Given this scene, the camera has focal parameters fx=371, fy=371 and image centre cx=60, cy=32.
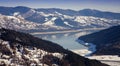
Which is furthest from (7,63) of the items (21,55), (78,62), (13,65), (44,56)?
(78,62)

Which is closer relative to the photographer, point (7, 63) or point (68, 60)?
point (7, 63)

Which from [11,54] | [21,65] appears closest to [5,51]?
[11,54]

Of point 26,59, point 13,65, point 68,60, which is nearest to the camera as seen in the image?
point 13,65

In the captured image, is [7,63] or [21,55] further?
[21,55]

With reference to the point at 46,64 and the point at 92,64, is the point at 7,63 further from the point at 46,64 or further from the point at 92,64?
the point at 92,64

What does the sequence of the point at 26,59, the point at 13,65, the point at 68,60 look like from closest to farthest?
1. the point at 13,65
2. the point at 26,59
3. the point at 68,60

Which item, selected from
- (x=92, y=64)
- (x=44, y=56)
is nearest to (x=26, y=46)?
(x=44, y=56)

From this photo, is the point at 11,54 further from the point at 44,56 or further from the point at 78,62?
the point at 78,62

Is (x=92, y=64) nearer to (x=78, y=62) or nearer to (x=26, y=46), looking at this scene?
(x=78, y=62)
